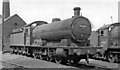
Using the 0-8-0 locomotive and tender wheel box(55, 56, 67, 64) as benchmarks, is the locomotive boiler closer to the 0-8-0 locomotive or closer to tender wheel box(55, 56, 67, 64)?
the 0-8-0 locomotive

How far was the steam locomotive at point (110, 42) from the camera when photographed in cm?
1497

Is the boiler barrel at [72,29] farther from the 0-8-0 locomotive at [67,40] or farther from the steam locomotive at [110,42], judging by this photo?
the steam locomotive at [110,42]

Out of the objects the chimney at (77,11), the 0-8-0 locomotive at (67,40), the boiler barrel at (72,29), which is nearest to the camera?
the 0-8-0 locomotive at (67,40)

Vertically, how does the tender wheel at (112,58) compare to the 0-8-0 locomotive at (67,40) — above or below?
below

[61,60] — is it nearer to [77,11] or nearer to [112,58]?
[77,11]

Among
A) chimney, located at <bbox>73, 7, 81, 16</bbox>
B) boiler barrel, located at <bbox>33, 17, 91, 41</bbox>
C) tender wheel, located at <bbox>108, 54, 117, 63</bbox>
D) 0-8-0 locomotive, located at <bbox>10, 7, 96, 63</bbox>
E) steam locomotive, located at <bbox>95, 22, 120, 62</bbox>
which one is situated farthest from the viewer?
tender wheel, located at <bbox>108, 54, 117, 63</bbox>

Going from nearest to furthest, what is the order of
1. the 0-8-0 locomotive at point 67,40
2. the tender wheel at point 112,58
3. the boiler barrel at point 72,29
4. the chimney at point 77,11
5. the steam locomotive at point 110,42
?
the 0-8-0 locomotive at point 67,40
the boiler barrel at point 72,29
the chimney at point 77,11
the steam locomotive at point 110,42
the tender wheel at point 112,58

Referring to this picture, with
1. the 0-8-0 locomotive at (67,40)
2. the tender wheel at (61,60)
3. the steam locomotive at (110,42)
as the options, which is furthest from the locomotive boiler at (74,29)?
the steam locomotive at (110,42)

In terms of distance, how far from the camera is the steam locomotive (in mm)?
14969

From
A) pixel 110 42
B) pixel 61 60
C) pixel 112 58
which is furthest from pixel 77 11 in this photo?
pixel 112 58

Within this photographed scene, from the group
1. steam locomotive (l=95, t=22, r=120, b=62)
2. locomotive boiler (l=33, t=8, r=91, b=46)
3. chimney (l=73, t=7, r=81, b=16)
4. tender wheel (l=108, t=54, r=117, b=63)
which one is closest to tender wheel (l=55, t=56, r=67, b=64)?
locomotive boiler (l=33, t=8, r=91, b=46)

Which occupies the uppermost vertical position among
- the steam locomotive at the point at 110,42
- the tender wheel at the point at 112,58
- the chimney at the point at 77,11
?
the chimney at the point at 77,11

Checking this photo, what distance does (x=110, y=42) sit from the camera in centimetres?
1575

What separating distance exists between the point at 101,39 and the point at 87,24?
450 centimetres
